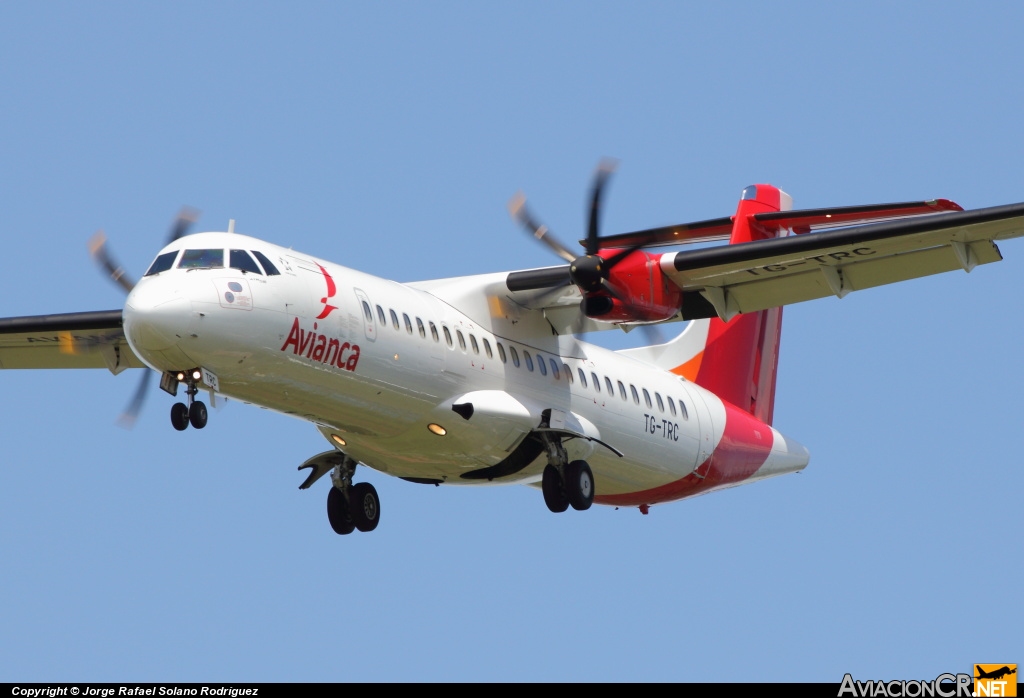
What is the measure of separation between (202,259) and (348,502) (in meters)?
4.62

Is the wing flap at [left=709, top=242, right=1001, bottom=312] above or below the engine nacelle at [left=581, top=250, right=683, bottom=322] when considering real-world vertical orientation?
above

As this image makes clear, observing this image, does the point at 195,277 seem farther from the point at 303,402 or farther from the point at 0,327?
the point at 0,327

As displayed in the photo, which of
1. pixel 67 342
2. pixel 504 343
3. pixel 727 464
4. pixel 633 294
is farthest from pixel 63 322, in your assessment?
pixel 727 464

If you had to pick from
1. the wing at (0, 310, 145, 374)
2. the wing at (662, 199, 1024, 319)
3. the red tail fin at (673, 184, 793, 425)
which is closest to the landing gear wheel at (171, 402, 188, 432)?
the wing at (0, 310, 145, 374)

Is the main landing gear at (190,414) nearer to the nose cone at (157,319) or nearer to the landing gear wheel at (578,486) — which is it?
the nose cone at (157,319)

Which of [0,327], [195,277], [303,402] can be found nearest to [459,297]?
[303,402]

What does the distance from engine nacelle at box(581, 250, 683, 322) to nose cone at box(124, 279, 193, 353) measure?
521 cm

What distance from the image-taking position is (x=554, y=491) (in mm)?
18375

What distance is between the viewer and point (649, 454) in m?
19.7

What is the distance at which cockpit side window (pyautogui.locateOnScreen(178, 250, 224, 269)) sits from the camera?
598 inches

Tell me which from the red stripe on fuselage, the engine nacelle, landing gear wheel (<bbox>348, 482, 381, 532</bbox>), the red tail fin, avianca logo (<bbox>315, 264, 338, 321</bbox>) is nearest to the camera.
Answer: avianca logo (<bbox>315, 264, 338, 321</bbox>)

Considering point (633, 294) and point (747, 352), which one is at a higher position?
point (747, 352)

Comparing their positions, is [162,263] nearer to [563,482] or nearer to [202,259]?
[202,259]

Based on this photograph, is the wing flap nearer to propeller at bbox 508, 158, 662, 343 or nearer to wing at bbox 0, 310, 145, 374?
propeller at bbox 508, 158, 662, 343
